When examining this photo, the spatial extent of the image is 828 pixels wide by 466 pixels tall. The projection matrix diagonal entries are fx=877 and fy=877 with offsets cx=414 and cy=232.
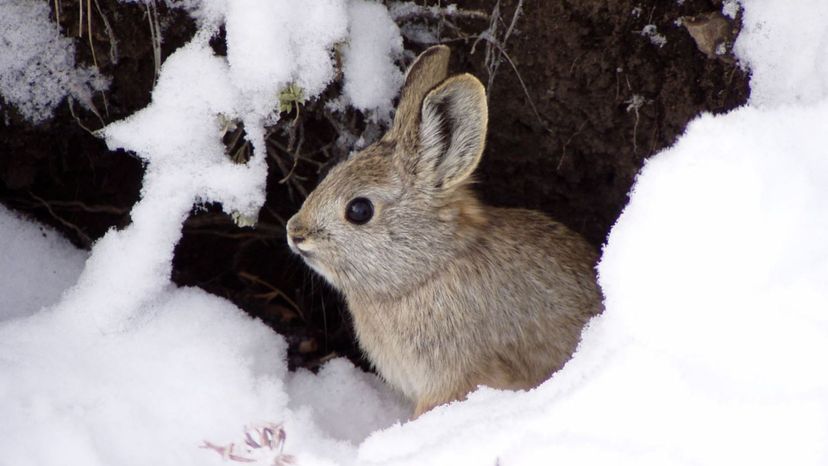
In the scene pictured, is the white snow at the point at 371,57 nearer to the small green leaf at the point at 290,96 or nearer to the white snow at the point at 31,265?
the small green leaf at the point at 290,96

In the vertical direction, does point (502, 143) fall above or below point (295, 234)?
above

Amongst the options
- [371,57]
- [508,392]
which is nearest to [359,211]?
[371,57]

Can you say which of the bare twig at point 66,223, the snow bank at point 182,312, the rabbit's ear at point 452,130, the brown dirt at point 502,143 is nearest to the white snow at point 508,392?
the snow bank at point 182,312

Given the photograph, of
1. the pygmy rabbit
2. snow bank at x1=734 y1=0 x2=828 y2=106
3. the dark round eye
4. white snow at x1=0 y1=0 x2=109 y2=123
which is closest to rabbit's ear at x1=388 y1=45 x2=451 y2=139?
the pygmy rabbit

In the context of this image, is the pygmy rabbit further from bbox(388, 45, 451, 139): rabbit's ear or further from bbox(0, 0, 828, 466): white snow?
bbox(0, 0, 828, 466): white snow

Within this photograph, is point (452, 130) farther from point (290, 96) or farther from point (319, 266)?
point (319, 266)

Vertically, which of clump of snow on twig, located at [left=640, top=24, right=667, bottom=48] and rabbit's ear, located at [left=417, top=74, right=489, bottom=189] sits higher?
clump of snow on twig, located at [left=640, top=24, right=667, bottom=48]

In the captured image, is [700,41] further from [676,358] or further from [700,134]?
[676,358]
